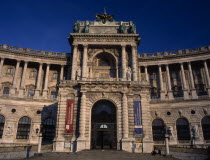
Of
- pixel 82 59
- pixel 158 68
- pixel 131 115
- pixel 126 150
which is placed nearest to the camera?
pixel 126 150

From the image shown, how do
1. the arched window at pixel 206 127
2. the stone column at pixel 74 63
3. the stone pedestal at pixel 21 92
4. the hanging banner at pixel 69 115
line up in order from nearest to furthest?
1. the hanging banner at pixel 69 115
2. the arched window at pixel 206 127
3. the stone pedestal at pixel 21 92
4. the stone column at pixel 74 63

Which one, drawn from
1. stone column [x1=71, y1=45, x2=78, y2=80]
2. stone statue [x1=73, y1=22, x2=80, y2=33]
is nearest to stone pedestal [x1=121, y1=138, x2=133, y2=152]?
stone column [x1=71, y1=45, x2=78, y2=80]

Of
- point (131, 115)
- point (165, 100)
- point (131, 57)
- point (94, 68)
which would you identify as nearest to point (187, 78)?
point (165, 100)

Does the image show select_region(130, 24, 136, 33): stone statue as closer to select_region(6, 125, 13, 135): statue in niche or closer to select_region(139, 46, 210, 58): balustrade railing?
select_region(139, 46, 210, 58): balustrade railing

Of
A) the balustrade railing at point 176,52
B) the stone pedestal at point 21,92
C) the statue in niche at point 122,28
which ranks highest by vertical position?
the statue in niche at point 122,28

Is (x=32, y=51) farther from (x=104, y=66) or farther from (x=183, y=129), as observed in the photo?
(x=183, y=129)

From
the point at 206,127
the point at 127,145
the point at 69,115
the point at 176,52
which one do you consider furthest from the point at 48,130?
the point at 176,52

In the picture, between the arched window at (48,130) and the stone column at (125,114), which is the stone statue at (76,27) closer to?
the arched window at (48,130)

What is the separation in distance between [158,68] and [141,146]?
2835 cm

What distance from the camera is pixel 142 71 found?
2141 inches

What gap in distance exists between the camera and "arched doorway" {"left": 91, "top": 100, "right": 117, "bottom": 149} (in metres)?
29.4

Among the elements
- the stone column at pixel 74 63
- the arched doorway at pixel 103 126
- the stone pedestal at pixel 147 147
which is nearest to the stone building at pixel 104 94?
the arched doorway at pixel 103 126

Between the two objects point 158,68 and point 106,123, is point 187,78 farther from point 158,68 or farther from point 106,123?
point 106,123

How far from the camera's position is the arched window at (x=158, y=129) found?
41.0 meters
